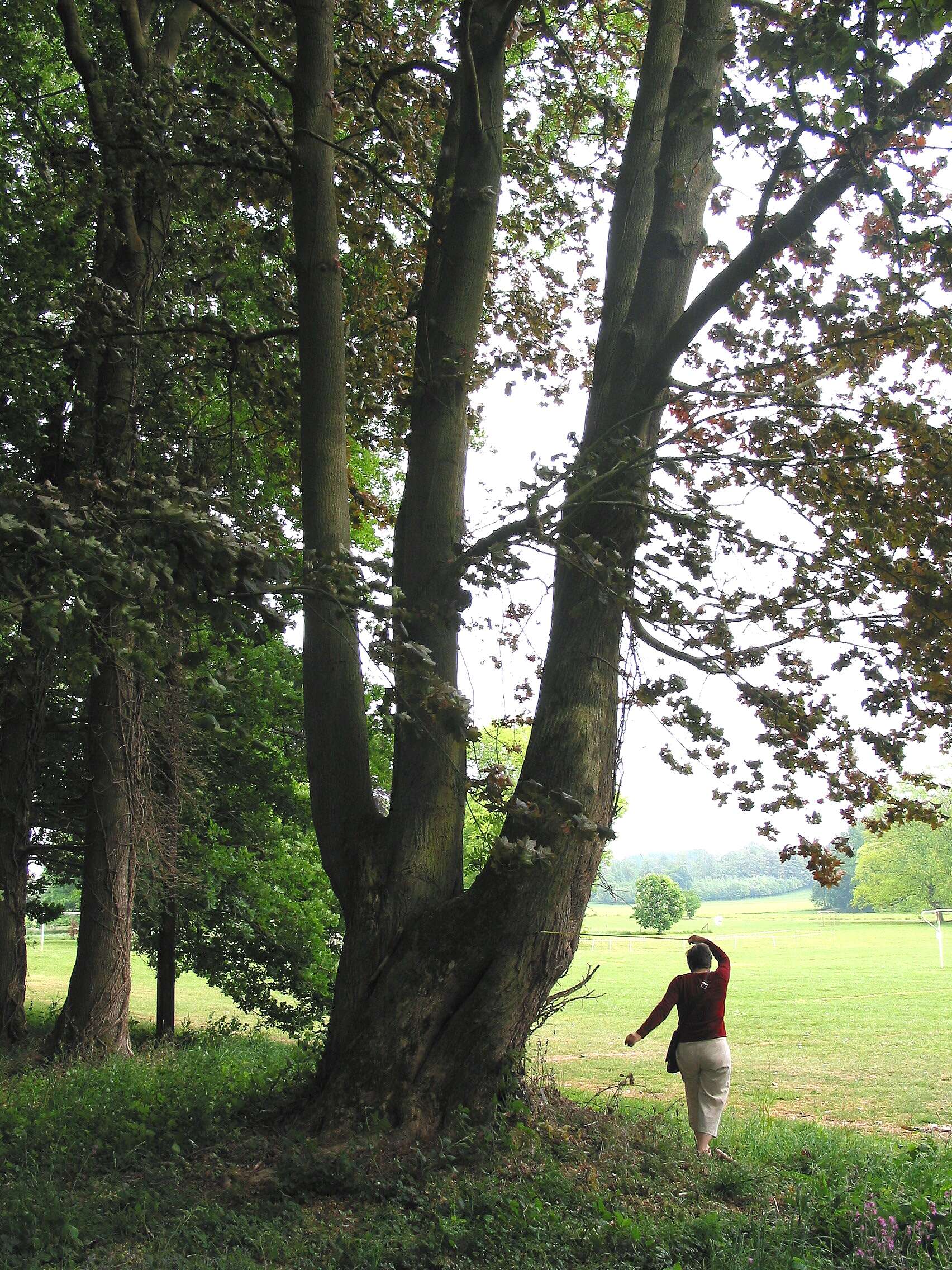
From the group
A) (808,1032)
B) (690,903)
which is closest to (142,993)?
(808,1032)

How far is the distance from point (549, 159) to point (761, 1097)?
1163 cm

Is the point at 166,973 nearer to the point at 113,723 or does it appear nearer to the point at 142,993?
the point at 113,723

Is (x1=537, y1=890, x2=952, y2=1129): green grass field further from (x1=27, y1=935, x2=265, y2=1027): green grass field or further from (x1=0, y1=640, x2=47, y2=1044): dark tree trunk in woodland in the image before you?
(x1=27, y1=935, x2=265, y2=1027): green grass field

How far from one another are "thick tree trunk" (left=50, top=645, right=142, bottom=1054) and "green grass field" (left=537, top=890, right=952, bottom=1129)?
4336mm

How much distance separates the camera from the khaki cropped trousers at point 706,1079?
6047 mm

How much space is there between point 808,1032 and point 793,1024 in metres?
1.54

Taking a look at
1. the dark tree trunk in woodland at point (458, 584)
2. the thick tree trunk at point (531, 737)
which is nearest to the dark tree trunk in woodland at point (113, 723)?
the dark tree trunk in woodland at point (458, 584)

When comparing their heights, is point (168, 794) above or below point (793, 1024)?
above

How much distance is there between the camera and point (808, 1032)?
1944 centimetres

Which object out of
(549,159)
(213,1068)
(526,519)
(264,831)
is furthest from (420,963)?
(264,831)

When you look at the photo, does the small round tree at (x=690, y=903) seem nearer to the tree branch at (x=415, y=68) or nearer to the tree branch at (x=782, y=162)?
the tree branch at (x=415, y=68)

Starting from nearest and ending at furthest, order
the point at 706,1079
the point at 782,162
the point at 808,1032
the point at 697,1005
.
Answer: the point at 782,162
the point at 706,1079
the point at 697,1005
the point at 808,1032

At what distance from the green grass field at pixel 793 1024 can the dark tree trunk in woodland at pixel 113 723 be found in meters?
4.46

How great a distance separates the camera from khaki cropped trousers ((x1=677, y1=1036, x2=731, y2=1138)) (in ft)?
19.8
